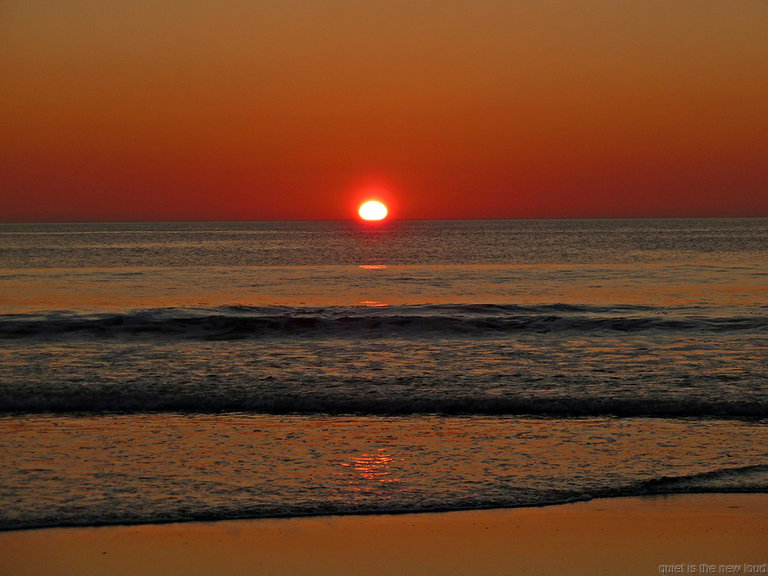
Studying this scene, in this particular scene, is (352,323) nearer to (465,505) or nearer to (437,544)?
(465,505)

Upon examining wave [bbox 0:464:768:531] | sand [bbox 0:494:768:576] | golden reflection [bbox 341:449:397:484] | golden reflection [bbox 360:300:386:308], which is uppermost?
golden reflection [bbox 360:300:386:308]

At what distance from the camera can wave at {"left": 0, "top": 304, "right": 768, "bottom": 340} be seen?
21.5 metres

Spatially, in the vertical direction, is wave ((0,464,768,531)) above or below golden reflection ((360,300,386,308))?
below

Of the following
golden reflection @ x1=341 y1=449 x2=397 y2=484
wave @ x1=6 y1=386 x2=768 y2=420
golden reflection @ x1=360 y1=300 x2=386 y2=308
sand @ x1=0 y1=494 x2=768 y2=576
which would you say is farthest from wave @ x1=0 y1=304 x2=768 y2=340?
sand @ x1=0 y1=494 x2=768 y2=576

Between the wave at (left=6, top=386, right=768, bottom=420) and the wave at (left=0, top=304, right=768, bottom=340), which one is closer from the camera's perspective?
the wave at (left=6, top=386, right=768, bottom=420)

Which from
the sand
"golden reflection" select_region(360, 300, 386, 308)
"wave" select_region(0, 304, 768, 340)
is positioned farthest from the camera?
"golden reflection" select_region(360, 300, 386, 308)

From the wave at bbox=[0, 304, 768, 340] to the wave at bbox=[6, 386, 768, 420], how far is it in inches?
308

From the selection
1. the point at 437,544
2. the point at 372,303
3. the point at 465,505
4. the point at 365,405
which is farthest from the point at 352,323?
the point at 437,544

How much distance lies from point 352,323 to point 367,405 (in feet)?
34.3

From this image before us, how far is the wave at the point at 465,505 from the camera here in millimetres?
7590

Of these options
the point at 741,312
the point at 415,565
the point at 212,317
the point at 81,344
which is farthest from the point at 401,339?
the point at 415,565

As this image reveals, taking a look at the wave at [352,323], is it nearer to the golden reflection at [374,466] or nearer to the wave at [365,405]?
the wave at [365,405]

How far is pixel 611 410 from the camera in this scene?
12406 mm

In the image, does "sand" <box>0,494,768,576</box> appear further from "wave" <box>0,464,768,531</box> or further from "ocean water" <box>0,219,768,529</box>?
"ocean water" <box>0,219,768,529</box>
